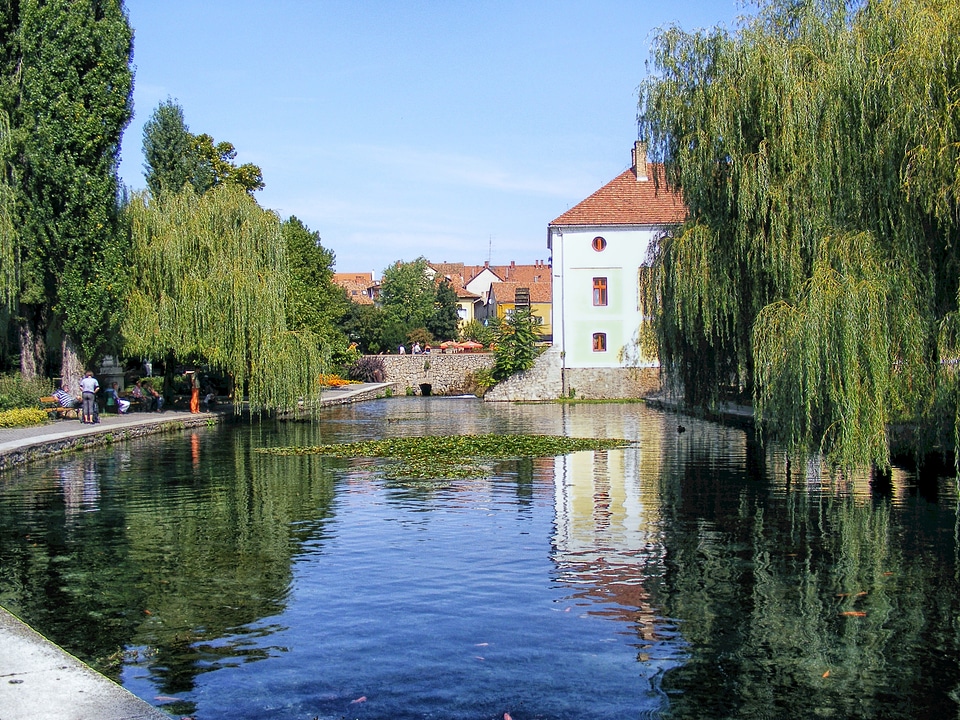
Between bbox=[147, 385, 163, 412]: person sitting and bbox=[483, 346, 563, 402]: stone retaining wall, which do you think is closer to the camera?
bbox=[147, 385, 163, 412]: person sitting

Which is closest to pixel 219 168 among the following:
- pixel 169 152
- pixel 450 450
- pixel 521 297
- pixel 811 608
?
pixel 169 152

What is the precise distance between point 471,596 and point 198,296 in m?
23.7

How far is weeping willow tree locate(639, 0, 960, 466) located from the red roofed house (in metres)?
29.9

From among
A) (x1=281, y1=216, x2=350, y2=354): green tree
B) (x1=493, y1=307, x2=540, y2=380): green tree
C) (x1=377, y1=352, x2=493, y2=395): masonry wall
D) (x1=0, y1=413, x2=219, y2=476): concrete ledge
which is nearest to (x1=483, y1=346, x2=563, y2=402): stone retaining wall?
(x1=493, y1=307, x2=540, y2=380): green tree

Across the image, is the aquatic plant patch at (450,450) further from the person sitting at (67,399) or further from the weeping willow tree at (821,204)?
the person sitting at (67,399)

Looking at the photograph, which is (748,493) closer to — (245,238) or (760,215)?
(760,215)

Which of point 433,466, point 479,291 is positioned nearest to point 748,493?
point 433,466

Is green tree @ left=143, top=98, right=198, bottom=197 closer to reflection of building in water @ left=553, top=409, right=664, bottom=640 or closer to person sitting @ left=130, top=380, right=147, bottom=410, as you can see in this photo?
person sitting @ left=130, top=380, right=147, bottom=410

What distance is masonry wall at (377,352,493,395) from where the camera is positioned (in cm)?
6419

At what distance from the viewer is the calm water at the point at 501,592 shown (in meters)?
7.39

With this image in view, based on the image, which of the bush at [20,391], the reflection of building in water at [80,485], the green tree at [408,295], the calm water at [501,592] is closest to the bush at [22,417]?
the bush at [20,391]

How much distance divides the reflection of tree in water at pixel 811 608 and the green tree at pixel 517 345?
115ft

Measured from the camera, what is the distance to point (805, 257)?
16219 millimetres

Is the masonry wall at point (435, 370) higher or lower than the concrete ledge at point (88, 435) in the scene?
higher
